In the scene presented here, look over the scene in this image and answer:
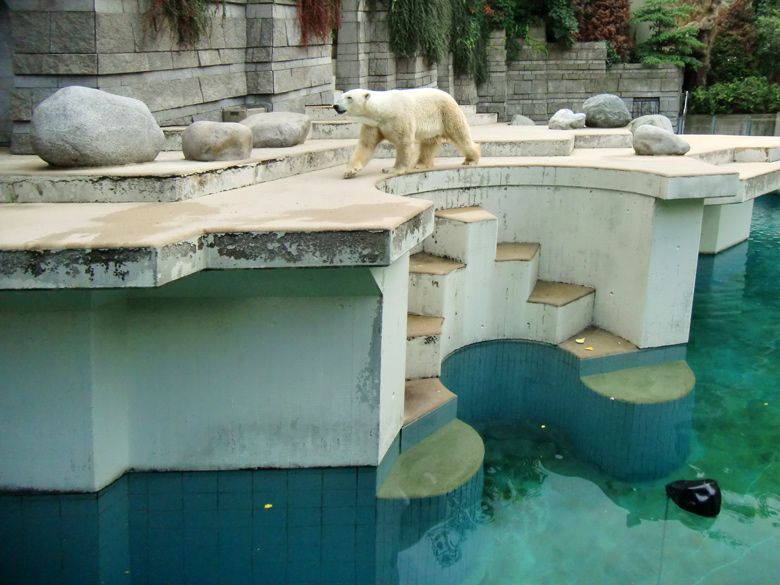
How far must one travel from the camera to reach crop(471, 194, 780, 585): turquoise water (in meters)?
3.76

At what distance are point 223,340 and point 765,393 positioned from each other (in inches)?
169

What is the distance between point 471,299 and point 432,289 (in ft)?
2.08

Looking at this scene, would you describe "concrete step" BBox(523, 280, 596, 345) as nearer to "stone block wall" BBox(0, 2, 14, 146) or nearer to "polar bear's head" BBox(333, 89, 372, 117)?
"polar bear's head" BBox(333, 89, 372, 117)

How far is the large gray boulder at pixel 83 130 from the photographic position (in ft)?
14.7

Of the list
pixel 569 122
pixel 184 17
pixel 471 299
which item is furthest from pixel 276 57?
pixel 569 122

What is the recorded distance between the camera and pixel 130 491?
412cm

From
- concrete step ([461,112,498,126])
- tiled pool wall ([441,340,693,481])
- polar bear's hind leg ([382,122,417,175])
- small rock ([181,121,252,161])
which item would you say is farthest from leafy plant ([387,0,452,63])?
small rock ([181,121,252,161])

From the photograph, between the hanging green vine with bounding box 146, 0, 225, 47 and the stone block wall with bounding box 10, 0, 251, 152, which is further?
the hanging green vine with bounding box 146, 0, 225, 47

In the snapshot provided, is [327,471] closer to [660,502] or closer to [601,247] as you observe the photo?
[660,502]

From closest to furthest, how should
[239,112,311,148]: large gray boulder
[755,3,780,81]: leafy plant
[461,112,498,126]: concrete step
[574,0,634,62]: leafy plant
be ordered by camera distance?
1. [239,112,311,148]: large gray boulder
2. [461,112,498,126]: concrete step
3. [574,0,634,62]: leafy plant
4. [755,3,780,81]: leafy plant

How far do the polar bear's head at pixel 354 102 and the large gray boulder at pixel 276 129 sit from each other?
1.21 metres

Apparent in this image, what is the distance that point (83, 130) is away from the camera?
4.50 meters

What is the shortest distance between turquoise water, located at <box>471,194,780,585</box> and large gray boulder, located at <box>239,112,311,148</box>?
9.77 ft

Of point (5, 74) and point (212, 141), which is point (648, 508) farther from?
point (5, 74)
